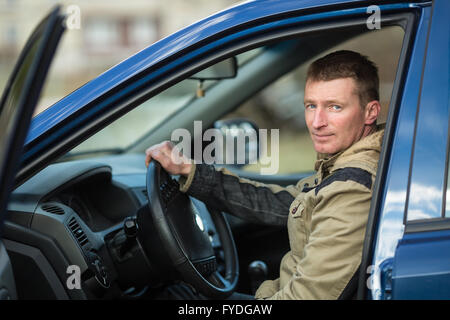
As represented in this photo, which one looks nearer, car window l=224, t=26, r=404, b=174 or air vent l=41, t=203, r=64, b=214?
air vent l=41, t=203, r=64, b=214

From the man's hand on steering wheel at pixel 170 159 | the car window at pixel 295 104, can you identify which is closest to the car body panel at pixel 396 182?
the man's hand on steering wheel at pixel 170 159

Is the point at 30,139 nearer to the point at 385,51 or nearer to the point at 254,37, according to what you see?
the point at 254,37

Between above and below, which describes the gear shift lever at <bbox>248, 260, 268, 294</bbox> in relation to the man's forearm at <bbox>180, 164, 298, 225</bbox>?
below

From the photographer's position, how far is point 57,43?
47.4 inches

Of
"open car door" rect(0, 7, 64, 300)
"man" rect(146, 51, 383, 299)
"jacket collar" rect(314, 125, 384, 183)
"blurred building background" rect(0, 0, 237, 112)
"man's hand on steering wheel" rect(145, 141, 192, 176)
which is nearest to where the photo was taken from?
"open car door" rect(0, 7, 64, 300)

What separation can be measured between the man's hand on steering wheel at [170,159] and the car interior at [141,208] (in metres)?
0.05

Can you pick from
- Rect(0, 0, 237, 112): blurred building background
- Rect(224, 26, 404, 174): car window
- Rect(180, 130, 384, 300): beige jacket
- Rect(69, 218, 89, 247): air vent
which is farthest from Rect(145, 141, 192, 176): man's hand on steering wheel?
Rect(0, 0, 237, 112): blurred building background

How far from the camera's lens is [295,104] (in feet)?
15.3

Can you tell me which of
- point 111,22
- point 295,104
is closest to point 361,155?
point 295,104

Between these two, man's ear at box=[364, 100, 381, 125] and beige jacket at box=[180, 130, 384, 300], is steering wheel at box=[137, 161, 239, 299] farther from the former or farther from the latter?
man's ear at box=[364, 100, 381, 125]

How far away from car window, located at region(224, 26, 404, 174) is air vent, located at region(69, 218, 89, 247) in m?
1.29

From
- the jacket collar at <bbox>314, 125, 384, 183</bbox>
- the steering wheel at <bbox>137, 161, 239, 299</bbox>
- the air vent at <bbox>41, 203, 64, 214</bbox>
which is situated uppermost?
the jacket collar at <bbox>314, 125, 384, 183</bbox>

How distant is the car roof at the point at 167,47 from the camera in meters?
1.53

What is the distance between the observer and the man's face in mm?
1671
